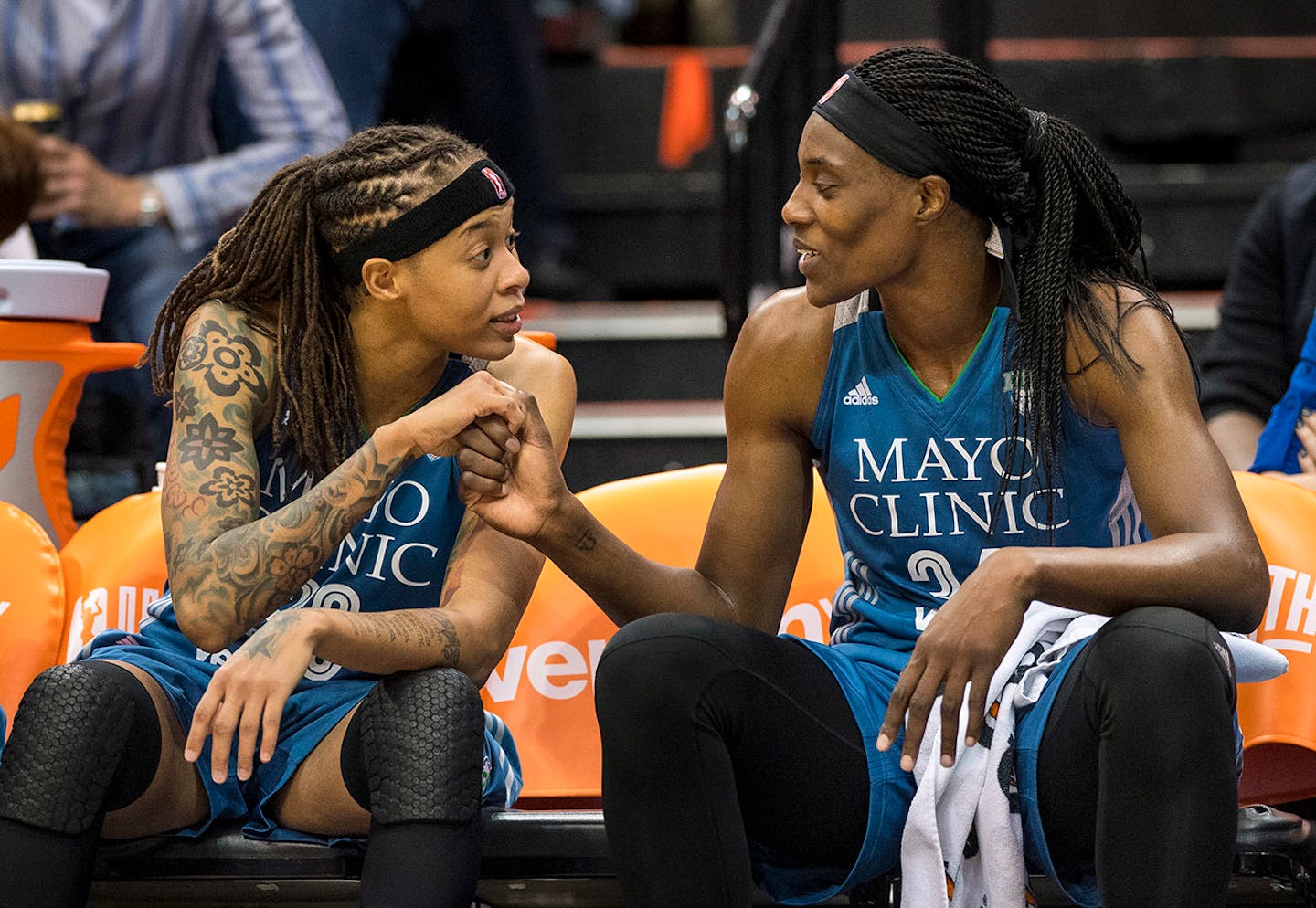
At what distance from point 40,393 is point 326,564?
863mm

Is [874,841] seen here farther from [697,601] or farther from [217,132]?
[217,132]

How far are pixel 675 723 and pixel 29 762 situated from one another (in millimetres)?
754

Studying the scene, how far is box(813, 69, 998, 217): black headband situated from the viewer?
2141mm

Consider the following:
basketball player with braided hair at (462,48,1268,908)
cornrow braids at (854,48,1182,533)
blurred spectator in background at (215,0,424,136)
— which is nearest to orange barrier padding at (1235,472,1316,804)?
basketball player with braided hair at (462,48,1268,908)

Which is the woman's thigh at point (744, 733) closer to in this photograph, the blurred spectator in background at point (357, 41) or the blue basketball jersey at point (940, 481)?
the blue basketball jersey at point (940, 481)

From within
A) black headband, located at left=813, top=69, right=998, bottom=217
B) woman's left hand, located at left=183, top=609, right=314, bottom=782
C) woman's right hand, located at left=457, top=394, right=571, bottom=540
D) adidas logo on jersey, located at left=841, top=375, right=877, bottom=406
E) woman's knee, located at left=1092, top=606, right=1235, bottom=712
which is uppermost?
black headband, located at left=813, top=69, right=998, bottom=217

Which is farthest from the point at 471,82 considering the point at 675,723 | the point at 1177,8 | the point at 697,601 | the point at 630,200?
the point at 675,723

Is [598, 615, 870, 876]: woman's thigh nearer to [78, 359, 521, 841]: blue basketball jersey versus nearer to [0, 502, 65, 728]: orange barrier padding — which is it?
[78, 359, 521, 841]: blue basketball jersey

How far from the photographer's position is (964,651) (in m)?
1.87

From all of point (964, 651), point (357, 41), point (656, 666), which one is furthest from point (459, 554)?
point (357, 41)

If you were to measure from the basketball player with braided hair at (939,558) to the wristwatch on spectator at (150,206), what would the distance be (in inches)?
73.1

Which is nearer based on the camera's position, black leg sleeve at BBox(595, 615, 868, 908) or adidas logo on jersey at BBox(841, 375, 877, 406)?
black leg sleeve at BBox(595, 615, 868, 908)

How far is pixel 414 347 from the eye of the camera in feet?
7.59

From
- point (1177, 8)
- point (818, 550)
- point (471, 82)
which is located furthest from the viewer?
point (1177, 8)
